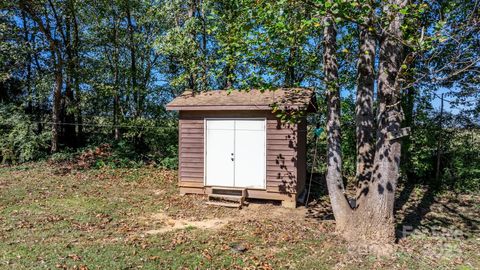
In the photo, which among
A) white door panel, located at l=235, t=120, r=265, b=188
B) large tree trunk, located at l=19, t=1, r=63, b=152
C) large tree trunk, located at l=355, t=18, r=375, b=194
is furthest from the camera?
large tree trunk, located at l=19, t=1, r=63, b=152

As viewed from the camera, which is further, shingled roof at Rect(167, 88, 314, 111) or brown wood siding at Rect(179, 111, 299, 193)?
brown wood siding at Rect(179, 111, 299, 193)

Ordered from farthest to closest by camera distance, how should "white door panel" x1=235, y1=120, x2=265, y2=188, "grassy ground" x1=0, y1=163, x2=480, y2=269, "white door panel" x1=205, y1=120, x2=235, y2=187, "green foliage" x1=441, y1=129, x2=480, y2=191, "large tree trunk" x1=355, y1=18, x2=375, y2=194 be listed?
1. "green foliage" x1=441, y1=129, x2=480, y2=191
2. "white door panel" x1=205, y1=120, x2=235, y2=187
3. "white door panel" x1=235, y1=120, x2=265, y2=188
4. "large tree trunk" x1=355, y1=18, x2=375, y2=194
5. "grassy ground" x1=0, y1=163, x2=480, y2=269

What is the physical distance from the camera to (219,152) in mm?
7586

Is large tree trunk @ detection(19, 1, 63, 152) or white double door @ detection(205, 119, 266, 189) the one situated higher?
large tree trunk @ detection(19, 1, 63, 152)

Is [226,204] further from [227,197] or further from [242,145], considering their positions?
[242,145]

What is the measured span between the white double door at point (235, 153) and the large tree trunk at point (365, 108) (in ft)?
7.64

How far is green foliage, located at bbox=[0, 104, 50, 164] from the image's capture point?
434 inches

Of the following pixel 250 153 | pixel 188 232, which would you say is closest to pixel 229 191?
pixel 250 153

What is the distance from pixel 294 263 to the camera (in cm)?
438

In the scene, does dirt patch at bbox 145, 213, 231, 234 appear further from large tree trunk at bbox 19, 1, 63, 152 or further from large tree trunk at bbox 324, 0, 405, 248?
large tree trunk at bbox 19, 1, 63, 152

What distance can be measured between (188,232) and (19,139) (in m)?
9.07

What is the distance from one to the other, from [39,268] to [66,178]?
19.9ft

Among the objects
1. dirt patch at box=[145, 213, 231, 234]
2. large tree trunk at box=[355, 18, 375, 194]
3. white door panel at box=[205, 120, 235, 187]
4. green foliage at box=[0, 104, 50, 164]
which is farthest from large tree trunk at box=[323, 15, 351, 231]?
green foliage at box=[0, 104, 50, 164]

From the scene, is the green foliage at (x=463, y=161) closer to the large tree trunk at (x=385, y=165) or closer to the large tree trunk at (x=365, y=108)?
the large tree trunk at (x=365, y=108)
